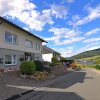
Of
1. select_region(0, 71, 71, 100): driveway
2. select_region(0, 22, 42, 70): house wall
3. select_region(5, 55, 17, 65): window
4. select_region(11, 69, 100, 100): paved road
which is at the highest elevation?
select_region(0, 22, 42, 70): house wall

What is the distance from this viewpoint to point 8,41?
106 ft

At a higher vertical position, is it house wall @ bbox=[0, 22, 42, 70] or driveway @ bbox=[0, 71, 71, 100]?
house wall @ bbox=[0, 22, 42, 70]

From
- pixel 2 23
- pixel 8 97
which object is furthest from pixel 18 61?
pixel 8 97

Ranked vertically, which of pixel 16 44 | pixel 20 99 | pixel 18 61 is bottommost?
pixel 20 99

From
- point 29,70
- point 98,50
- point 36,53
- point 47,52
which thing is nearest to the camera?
point 29,70

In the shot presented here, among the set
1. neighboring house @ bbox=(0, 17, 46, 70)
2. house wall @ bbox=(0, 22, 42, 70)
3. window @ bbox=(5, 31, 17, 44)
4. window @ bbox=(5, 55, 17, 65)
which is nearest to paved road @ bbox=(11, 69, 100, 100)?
house wall @ bbox=(0, 22, 42, 70)

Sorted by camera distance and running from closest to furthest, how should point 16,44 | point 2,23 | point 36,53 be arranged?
point 2,23
point 16,44
point 36,53

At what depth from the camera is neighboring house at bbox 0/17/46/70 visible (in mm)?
30219

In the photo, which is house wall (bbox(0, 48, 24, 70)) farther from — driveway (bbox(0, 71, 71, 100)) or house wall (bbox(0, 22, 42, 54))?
driveway (bbox(0, 71, 71, 100))

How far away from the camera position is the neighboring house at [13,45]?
99.1 ft

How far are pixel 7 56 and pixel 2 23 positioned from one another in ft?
14.2

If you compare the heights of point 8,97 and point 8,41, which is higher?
point 8,41

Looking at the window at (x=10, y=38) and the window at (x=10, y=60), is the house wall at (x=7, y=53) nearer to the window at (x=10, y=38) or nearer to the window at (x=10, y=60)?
the window at (x=10, y=60)

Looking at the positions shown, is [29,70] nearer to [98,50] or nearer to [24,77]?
[24,77]
